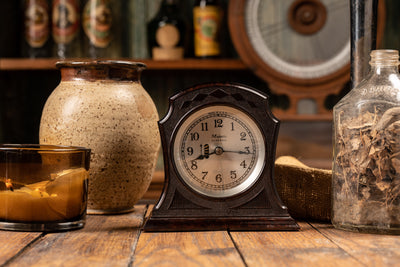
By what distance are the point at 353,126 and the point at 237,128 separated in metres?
0.20

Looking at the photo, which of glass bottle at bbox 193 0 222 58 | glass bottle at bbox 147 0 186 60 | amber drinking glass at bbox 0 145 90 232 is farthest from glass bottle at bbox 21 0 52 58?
amber drinking glass at bbox 0 145 90 232

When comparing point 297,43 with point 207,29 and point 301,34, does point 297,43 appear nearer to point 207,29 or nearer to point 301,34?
point 301,34

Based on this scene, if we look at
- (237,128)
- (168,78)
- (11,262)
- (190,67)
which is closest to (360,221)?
(237,128)

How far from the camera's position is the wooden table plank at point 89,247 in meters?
0.71

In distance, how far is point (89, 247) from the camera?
789mm

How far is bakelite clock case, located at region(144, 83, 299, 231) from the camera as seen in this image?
0.91 meters

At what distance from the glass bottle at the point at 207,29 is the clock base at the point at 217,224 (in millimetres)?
1104

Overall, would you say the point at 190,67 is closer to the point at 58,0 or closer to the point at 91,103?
the point at 58,0

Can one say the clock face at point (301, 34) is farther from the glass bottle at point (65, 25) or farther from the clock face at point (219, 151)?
the clock face at point (219, 151)

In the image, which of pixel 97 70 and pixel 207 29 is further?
pixel 207 29

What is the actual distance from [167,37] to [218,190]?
1086mm

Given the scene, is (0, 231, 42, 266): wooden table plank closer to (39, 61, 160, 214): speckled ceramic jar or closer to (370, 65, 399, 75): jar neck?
(39, 61, 160, 214): speckled ceramic jar

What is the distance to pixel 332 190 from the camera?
93cm

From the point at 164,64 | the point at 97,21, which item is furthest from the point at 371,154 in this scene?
the point at 97,21
